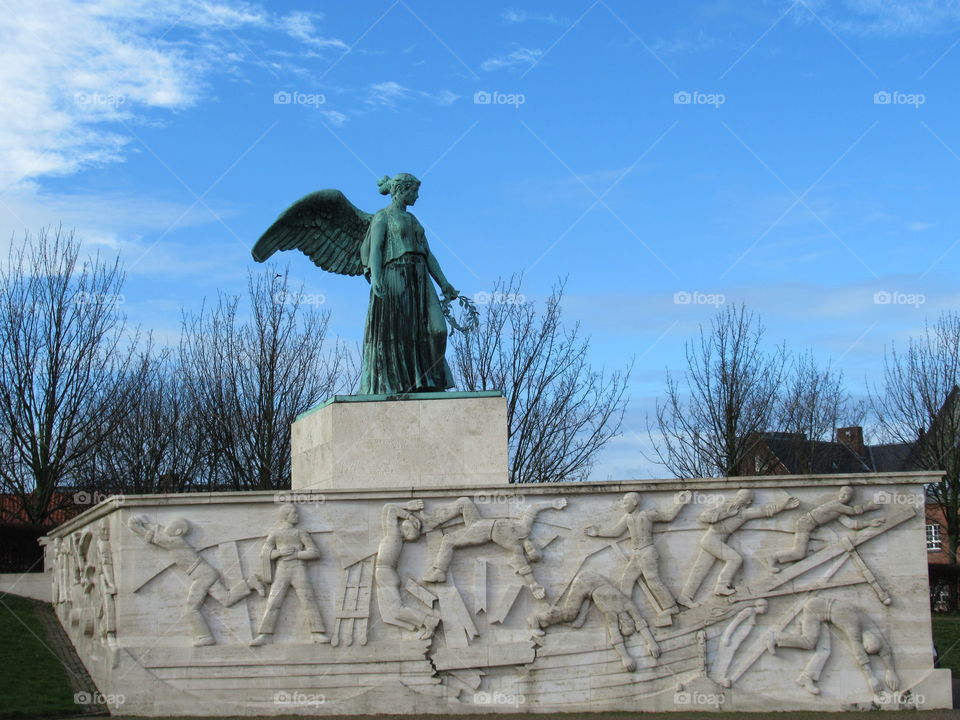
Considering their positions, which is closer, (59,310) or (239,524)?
(239,524)

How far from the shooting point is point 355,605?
1372 cm

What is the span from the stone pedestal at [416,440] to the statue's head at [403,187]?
9.64 ft

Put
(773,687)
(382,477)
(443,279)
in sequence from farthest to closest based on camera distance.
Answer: (443,279) < (382,477) < (773,687)

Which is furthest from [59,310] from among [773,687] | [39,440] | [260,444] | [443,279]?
[773,687]

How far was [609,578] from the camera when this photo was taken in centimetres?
1374

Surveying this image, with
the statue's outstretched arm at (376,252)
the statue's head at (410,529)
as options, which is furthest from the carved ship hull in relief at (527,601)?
the statue's outstretched arm at (376,252)

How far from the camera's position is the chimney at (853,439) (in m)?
36.1

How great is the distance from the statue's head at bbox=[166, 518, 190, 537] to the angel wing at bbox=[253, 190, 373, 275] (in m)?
4.09

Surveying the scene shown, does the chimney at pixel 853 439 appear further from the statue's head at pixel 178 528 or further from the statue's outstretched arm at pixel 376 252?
the statue's head at pixel 178 528

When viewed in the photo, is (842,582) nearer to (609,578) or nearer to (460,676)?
(609,578)

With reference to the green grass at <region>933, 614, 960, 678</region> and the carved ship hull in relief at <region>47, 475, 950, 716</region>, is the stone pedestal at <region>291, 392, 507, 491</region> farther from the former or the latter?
the green grass at <region>933, 614, 960, 678</region>

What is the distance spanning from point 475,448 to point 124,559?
445 cm

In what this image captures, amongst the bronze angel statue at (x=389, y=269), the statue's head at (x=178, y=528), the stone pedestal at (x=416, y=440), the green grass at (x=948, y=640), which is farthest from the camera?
the green grass at (x=948, y=640)

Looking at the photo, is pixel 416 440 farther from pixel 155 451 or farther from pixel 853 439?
pixel 853 439
